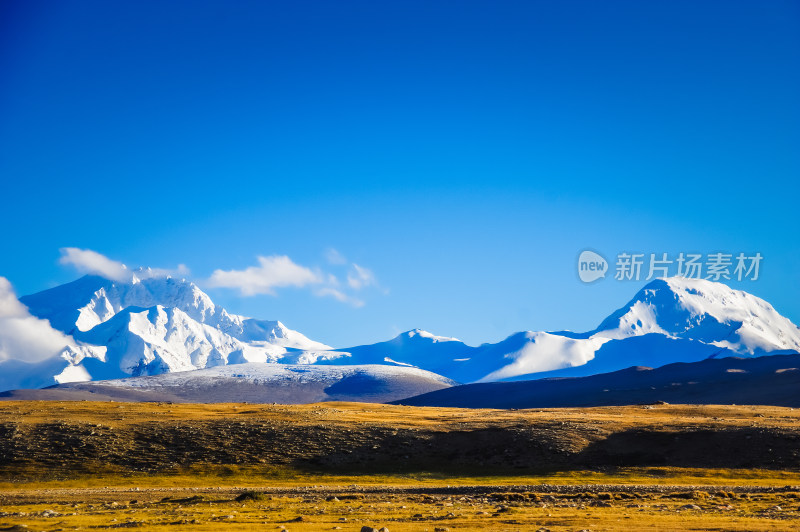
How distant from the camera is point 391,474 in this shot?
3265 inches

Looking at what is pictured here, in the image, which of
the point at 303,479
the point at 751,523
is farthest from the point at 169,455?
the point at 751,523

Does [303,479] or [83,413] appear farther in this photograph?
[83,413]

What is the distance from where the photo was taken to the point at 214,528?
124 ft

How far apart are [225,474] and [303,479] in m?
9.76

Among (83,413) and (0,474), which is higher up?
(83,413)

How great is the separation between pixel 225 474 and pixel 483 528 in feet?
171

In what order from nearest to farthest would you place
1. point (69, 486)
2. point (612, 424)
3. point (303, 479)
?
point (69, 486)
point (303, 479)
point (612, 424)

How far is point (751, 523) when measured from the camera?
37.7 m

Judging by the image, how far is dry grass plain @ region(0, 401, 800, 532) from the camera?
140 ft

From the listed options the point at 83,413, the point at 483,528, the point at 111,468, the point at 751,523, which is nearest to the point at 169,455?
the point at 111,468

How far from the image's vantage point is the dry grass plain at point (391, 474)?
42.7m

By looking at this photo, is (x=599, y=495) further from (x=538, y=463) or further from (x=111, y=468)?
(x=111, y=468)

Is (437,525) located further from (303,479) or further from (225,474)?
(225,474)

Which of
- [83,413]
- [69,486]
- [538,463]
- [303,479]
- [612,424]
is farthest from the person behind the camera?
[83,413]
